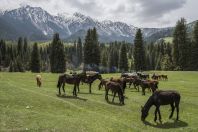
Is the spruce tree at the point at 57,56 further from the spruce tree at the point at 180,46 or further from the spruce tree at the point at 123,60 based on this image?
the spruce tree at the point at 180,46

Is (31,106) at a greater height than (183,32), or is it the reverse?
(183,32)

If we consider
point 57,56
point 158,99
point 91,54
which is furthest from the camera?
point 57,56

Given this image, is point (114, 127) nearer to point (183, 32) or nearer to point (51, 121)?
point (51, 121)

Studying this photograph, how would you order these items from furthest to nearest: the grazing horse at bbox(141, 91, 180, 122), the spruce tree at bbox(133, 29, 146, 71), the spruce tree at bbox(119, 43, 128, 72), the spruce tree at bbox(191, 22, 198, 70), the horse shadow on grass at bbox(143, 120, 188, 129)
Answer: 1. the spruce tree at bbox(119, 43, 128, 72)
2. the spruce tree at bbox(133, 29, 146, 71)
3. the spruce tree at bbox(191, 22, 198, 70)
4. the grazing horse at bbox(141, 91, 180, 122)
5. the horse shadow on grass at bbox(143, 120, 188, 129)

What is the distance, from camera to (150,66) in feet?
582

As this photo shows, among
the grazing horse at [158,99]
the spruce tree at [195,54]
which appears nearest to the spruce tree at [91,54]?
the spruce tree at [195,54]

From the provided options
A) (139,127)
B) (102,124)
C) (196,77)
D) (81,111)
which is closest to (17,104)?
(81,111)

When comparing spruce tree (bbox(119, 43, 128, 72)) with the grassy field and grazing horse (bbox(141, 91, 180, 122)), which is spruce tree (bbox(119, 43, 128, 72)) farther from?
grazing horse (bbox(141, 91, 180, 122))

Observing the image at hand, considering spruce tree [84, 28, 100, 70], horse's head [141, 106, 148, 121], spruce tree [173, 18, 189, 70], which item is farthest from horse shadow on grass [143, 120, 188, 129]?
spruce tree [84, 28, 100, 70]

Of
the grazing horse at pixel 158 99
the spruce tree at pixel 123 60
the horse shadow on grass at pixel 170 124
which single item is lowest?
the horse shadow on grass at pixel 170 124

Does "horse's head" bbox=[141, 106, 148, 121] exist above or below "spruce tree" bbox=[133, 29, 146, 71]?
below

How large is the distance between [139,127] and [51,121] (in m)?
7.01

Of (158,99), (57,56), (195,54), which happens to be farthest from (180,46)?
(158,99)

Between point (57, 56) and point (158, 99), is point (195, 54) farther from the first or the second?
point (158, 99)
